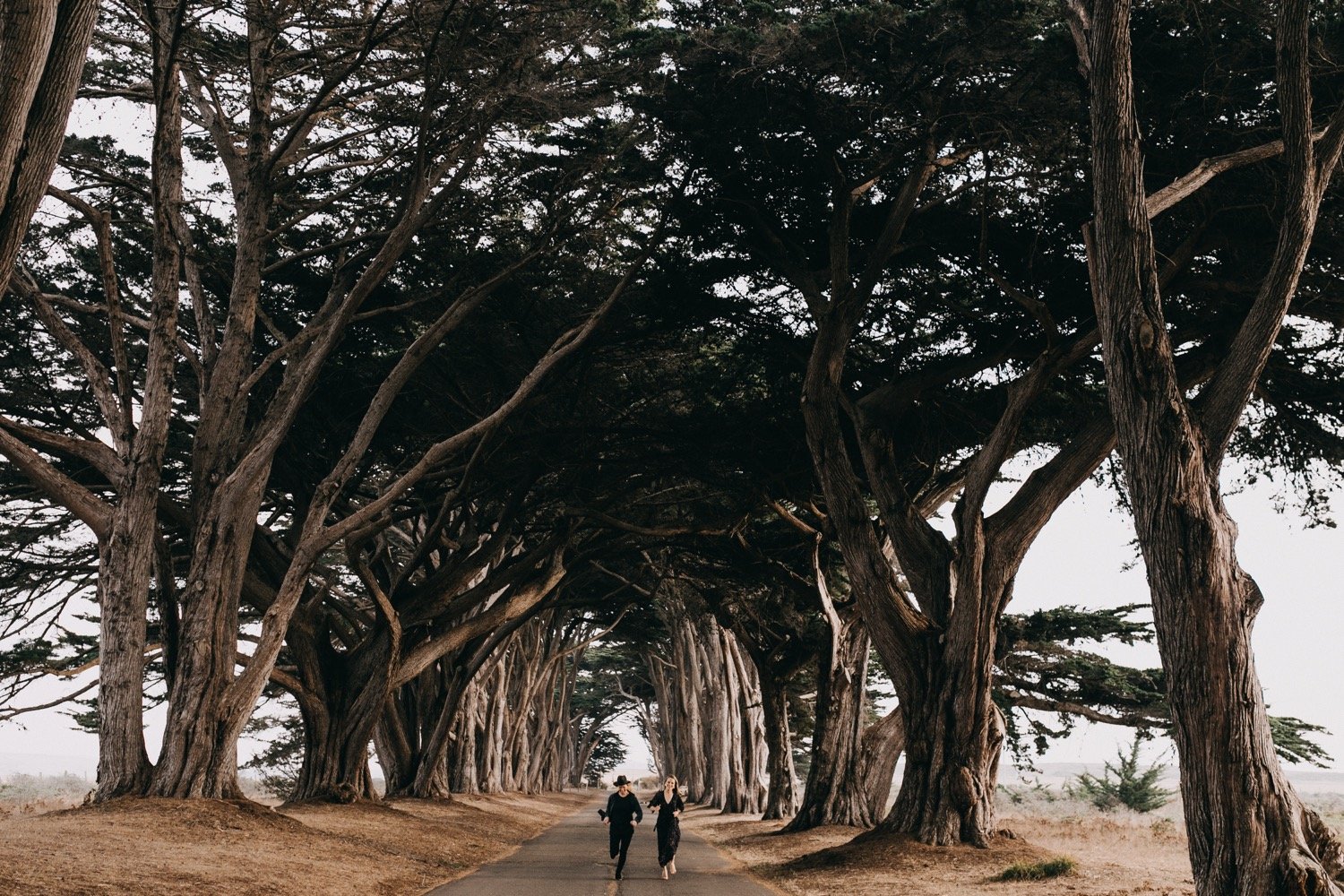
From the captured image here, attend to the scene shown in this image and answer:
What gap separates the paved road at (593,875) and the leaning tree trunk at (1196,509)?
4.89 meters

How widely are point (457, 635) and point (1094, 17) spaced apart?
1410 cm

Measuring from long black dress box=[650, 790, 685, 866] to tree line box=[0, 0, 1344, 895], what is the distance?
2640 mm

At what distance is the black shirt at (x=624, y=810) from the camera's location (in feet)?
41.2

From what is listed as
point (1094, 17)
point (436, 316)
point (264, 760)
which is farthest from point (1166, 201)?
point (264, 760)

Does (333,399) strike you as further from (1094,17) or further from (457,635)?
(1094,17)

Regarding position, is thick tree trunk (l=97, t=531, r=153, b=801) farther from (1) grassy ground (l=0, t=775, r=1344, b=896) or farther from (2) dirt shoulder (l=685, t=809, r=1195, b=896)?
(2) dirt shoulder (l=685, t=809, r=1195, b=896)

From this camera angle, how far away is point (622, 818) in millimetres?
12531

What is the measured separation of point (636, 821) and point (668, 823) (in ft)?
1.20

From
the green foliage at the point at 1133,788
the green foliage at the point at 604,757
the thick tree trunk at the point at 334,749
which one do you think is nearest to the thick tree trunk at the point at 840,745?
the thick tree trunk at the point at 334,749

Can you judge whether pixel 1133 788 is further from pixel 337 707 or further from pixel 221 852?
pixel 221 852

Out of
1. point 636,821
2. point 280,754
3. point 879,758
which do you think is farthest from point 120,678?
point 280,754

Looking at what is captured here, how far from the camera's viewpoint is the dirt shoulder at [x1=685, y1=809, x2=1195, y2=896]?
1016 cm

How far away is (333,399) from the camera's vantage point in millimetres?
17016

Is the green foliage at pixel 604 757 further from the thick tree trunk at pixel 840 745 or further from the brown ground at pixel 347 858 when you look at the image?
the brown ground at pixel 347 858
